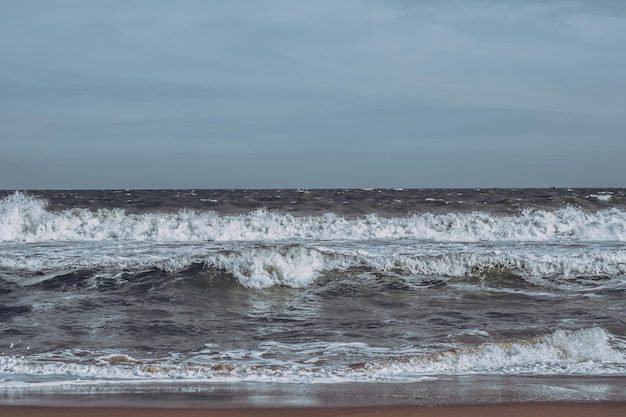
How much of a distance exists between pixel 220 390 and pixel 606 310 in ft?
19.0

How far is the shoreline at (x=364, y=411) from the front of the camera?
465cm

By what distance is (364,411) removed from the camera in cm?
472

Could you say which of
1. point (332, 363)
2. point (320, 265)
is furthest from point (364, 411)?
point (320, 265)

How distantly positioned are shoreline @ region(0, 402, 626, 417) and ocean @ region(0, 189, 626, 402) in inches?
13.5

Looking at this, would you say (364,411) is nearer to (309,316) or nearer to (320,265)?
(309,316)

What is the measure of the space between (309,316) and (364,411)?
14.4 feet

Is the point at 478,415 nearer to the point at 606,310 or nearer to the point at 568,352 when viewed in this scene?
the point at 568,352

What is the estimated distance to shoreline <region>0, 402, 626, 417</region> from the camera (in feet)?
15.3

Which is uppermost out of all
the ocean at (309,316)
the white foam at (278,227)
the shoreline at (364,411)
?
the white foam at (278,227)

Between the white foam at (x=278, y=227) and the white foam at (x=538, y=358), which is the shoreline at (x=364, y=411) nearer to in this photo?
the white foam at (x=538, y=358)

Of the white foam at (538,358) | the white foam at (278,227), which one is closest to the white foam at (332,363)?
the white foam at (538,358)

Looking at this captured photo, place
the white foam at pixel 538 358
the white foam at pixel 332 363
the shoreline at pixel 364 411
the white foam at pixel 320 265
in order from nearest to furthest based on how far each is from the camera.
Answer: the shoreline at pixel 364 411
the white foam at pixel 332 363
the white foam at pixel 538 358
the white foam at pixel 320 265

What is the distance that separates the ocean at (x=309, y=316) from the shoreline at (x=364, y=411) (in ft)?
1.13

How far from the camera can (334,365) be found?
20.5 feet
